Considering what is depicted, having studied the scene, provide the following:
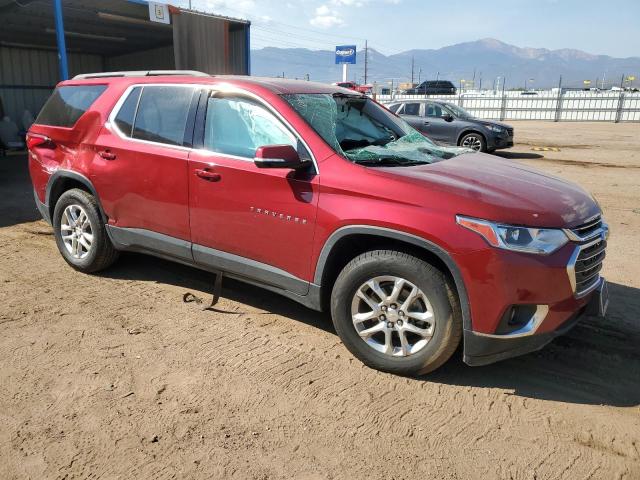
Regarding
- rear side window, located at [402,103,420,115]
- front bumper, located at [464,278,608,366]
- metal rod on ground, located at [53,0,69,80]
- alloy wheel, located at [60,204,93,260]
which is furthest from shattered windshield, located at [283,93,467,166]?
rear side window, located at [402,103,420,115]

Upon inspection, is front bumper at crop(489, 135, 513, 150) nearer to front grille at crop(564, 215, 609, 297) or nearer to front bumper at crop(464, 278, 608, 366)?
front grille at crop(564, 215, 609, 297)

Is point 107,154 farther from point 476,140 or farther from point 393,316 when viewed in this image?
point 476,140

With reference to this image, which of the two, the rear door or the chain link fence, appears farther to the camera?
the chain link fence

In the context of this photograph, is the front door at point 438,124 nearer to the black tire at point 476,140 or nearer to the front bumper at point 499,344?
the black tire at point 476,140

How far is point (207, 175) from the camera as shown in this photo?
3711 millimetres

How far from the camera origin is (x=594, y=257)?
3.11m

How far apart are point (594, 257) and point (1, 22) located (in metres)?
16.3

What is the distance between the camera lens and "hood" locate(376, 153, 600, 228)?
2.84 meters

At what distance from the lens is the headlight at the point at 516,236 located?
9.08 ft

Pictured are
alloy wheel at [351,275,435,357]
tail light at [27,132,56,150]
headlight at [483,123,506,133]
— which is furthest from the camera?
headlight at [483,123,506,133]

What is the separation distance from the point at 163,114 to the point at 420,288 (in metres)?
2.48

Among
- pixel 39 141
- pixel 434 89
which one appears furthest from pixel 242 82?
pixel 434 89

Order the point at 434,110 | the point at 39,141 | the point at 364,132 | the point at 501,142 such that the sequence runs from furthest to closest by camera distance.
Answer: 1. the point at 434,110
2. the point at 501,142
3. the point at 39,141
4. the point at 364,132

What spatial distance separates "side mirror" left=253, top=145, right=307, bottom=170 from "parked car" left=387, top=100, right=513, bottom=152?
A: 426 inches
